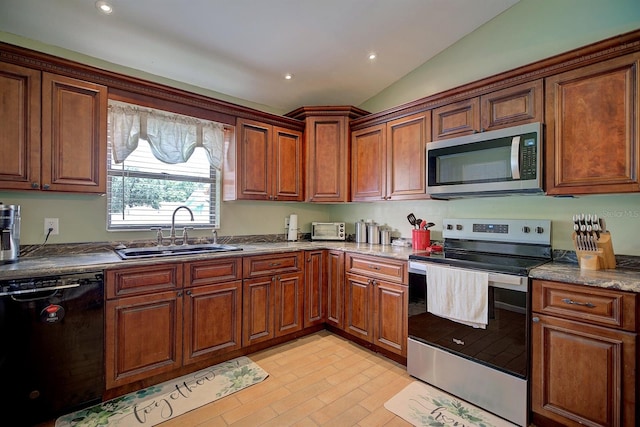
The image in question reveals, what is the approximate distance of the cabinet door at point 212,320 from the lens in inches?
90.0

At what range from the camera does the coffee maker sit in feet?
6.13

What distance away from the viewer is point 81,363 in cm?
187

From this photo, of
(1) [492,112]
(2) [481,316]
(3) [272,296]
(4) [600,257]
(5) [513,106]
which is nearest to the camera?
→ (4) [600,257]

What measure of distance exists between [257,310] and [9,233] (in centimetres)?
176

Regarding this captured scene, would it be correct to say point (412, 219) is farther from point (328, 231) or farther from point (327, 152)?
point (327, 152)

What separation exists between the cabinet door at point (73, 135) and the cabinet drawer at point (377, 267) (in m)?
2.11

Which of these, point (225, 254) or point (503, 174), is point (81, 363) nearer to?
point (225, 254)

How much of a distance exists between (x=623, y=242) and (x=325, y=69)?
273 centimetres

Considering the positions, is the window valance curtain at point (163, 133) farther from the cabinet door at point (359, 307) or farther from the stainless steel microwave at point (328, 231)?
the cabinet door at point (359, 307)

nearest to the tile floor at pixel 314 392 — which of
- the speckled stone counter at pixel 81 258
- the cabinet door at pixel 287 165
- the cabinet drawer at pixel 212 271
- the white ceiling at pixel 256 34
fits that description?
the cabinet drawer at pixel 212 271

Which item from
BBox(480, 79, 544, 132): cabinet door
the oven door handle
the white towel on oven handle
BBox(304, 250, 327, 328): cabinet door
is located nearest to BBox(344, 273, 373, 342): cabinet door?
BBox(304, 250, 327, 328): cabinet door

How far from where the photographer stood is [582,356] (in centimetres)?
162

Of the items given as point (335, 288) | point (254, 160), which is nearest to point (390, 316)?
point (335, 288)

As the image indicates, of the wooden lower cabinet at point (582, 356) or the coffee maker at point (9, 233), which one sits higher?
the coffee maker at point (9, 233)
